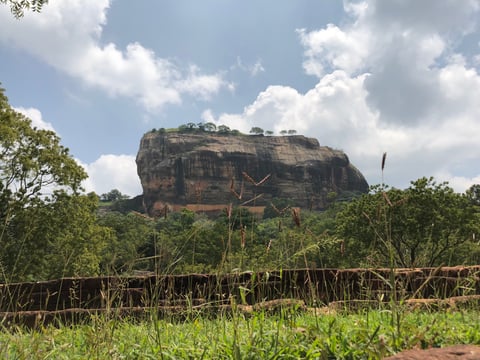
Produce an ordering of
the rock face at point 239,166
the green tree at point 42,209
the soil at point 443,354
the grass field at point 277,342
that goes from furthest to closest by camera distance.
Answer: the rock face at point 239,166 → the green tree at point 42,209 → the grass field at point 277,342 → the soil at point 443,354

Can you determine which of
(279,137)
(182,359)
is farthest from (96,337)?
(279,137)

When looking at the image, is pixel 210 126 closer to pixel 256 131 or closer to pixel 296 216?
pixel 256 131

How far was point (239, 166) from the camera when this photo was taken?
106 metres

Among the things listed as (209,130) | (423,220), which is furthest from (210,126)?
(423,220)

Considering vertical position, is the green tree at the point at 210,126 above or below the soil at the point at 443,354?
above

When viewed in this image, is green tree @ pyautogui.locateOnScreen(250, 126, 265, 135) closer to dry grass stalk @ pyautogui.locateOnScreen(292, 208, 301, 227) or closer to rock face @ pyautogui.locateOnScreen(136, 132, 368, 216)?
rock face @ pyautogui.locateOnScreen(136, 132, 368, 216)

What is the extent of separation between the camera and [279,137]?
4564 inches

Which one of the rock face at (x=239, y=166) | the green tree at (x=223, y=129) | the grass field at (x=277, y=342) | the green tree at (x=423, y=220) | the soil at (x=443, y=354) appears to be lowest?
the grass field at (x=277, y=342)

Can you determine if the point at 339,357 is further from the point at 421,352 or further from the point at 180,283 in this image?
the point at 180,283

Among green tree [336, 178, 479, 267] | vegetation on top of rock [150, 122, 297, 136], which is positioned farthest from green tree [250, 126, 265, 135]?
green tree [336, 178, 479, 267]

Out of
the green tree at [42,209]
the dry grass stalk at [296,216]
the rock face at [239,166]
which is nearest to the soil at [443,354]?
the dry grass stalk at [296,216]

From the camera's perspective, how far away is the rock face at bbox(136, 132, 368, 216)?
102 metres

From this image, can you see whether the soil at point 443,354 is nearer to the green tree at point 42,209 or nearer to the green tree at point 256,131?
the green tree at point 42,209

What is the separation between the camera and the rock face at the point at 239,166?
102000 mm
